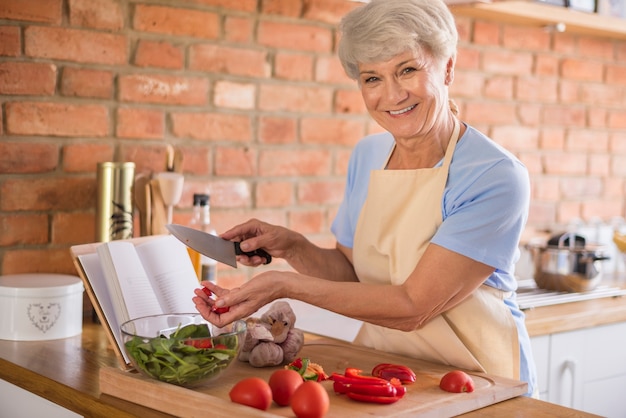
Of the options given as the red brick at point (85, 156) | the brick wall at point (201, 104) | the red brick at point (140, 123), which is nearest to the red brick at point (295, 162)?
the brick wall at point (201, 104)

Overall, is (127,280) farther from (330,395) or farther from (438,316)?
(438,316)

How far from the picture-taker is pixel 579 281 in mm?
2719

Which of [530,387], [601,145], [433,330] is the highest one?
[601,145]

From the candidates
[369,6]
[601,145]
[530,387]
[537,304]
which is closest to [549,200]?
[601,145]

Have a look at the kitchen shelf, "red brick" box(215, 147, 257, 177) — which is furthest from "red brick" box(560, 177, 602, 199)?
"red brick" box(215, 147, 257, 177)

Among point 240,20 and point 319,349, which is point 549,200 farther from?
point 319,349

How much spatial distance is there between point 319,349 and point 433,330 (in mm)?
256

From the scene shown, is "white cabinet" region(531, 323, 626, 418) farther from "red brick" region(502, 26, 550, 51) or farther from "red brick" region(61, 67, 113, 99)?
"red brick" region(61, 67, 113, 99)

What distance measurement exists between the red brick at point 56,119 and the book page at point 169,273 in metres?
0.44

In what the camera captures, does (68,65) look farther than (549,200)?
No

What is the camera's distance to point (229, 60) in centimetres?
237

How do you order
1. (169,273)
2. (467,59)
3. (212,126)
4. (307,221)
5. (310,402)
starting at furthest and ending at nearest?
(467,59)
(307,221)
(212,126)
(169,273)
(310,402)

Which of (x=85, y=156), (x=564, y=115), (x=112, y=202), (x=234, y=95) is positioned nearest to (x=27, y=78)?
(x=85, y=156)

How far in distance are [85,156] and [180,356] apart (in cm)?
85
